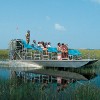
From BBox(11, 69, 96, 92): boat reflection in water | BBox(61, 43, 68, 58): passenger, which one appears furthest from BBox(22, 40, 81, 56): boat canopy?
BBox(11, 69, 96, 92): boat reflection in water

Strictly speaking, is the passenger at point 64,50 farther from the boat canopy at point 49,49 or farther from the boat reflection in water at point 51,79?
the boat reflection in water at point 51,79

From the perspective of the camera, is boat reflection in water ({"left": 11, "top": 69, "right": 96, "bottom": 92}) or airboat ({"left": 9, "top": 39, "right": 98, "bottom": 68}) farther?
airboat ({"left": 9, "top": 39, "right": 98, "bottom": 68})

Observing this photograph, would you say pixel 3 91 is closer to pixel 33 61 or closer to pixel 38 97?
pixel 38 97

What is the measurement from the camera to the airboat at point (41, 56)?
26688 mm


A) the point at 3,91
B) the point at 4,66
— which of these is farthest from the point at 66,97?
the point at 4,66

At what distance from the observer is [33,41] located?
95.2 feet

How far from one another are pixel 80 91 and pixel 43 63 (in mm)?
15570

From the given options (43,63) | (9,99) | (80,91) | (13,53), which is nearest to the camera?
(9,99)

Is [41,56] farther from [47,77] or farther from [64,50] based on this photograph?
[47,77]

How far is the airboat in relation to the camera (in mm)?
26688

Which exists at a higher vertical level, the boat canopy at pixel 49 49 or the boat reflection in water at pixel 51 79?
the boat canopy at pixel 49 49

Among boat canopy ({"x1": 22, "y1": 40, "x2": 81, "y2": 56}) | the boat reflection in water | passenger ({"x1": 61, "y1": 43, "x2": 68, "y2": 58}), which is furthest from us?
boat canopy ({"x1": 22, "y1": 40, "x2": 81, "y2": 56})

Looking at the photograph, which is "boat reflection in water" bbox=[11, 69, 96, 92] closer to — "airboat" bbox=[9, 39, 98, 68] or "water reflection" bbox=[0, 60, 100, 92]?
"water reflection" bbox=[0, 60, 100, 92]

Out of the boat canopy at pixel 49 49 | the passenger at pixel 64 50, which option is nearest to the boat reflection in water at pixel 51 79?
the passenger at pixel 64 50
